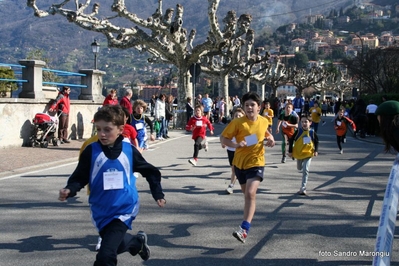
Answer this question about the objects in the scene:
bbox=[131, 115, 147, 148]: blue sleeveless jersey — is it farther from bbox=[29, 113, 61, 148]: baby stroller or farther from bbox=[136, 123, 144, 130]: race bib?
bbox=[29, 113, 61, 148]: baby stroller

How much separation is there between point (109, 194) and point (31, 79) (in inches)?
566

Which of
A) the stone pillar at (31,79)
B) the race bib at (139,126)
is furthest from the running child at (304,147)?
the stone pillar at (31,79)

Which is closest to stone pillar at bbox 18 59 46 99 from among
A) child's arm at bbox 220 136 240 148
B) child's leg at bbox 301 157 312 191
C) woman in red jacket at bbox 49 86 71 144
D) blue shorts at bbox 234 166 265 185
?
woman in red jacket at bbox 49 86 71 144

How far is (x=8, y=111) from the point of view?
1644cm

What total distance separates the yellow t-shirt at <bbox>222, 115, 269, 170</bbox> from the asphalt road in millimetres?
824

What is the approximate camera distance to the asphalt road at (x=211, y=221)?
19.3ft

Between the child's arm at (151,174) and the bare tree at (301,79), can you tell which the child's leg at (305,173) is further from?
the bare tree at (301,79)

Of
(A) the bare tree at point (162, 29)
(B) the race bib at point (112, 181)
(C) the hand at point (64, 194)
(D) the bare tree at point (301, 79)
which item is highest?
(D) the bare tree at point (301, 79)

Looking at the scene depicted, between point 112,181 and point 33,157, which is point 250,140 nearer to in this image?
point 112,181

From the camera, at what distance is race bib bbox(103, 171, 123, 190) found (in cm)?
462

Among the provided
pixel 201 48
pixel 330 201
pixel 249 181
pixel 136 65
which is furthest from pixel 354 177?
pixel 136 65

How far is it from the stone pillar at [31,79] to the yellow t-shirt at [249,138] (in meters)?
12.1

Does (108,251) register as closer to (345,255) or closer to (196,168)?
(345,255)

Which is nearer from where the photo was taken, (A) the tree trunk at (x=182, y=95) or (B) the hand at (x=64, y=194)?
(B) the hand at (x=64, y=194)
